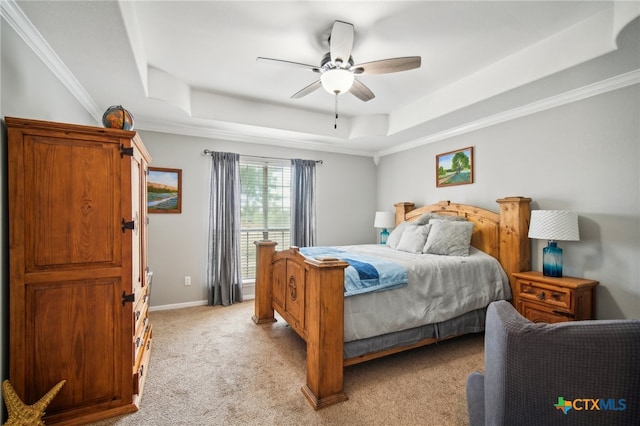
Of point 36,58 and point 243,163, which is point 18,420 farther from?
point 243,163

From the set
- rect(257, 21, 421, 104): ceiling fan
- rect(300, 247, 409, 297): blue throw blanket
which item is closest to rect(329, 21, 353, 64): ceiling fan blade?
rect(257, 21, 421, 104): ceiling fan

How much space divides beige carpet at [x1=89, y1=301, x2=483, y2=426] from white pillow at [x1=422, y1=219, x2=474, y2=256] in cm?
91

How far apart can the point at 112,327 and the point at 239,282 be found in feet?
7.98

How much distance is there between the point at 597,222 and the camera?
2.57m

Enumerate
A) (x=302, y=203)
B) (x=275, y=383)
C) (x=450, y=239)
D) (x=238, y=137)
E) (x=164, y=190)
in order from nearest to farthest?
(x=275, y=383)
(x=450, y=239)
(x=164, y=190)
(x=238, y=137)
(x=302, y=203)

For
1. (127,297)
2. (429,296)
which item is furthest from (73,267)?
(429,296)

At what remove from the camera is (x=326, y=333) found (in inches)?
76.9

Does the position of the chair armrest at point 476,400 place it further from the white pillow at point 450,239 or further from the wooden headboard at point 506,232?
the wooden headboard at point 506,232

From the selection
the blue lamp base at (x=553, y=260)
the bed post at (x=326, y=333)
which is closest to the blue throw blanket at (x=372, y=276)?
the bed post at (x=326, y=333)

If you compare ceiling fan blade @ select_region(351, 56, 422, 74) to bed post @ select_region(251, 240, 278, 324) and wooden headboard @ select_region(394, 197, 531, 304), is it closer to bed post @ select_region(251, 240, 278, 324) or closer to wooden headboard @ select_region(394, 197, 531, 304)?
wooden headboard @ select_region(394, 197, 531, 304)

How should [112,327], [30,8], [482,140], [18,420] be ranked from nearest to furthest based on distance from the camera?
[18,420] < [30,8] < [112,327] < [482,140]

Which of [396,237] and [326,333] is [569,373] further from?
[396,237]

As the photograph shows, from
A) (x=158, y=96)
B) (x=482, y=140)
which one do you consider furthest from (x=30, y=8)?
(x=482, y=140)

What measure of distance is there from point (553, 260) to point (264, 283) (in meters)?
2.91
